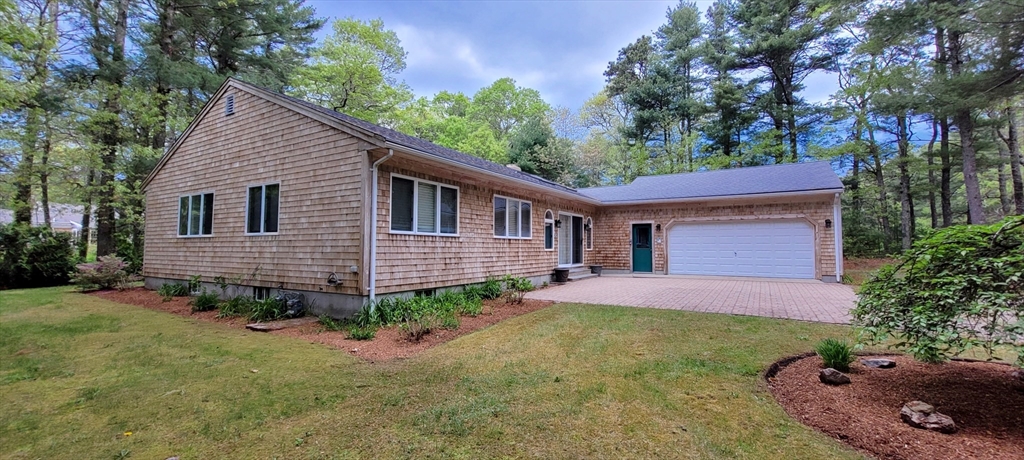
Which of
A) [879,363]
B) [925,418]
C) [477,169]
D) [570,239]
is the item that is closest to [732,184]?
[570,239]

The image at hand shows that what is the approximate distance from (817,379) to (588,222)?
449 inches

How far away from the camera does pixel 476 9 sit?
1848 centimetres

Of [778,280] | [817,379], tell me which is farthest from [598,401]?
[778,280]

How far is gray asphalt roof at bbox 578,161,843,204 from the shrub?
49.9 ft

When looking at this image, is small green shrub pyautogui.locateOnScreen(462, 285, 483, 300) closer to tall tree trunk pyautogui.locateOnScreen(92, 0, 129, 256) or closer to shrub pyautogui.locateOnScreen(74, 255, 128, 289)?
shrub pyautogui.locateOnScreen(74, 255, 128, 289)

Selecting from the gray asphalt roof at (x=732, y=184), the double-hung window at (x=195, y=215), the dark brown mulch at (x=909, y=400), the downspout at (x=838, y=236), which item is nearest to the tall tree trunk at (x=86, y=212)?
the double-hung window at (x=195, y=215)

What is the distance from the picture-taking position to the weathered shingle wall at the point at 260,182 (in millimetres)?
6996

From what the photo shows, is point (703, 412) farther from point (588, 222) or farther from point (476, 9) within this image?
point (476, 9)

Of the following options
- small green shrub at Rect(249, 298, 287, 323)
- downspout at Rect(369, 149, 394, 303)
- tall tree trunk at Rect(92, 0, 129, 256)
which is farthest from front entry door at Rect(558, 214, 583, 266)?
tall tree trunk at Rect(92, 0, 129, 256)

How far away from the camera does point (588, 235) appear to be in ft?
49.2

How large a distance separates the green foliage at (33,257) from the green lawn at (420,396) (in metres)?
10.0

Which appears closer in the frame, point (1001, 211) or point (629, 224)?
point (629, 224)

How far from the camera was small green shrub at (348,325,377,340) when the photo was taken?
5762 millimetres

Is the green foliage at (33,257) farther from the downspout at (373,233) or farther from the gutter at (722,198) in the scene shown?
the gutter at (722,198)
